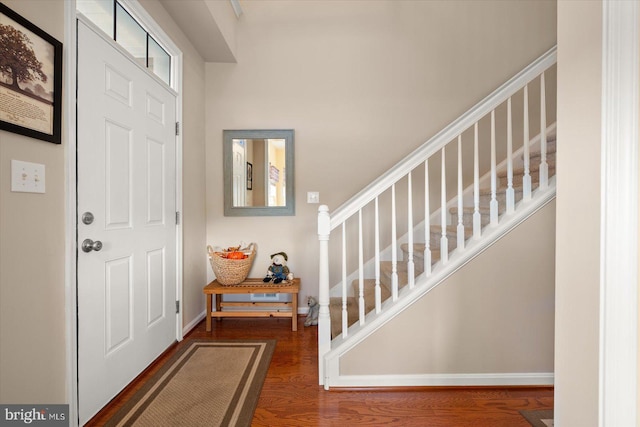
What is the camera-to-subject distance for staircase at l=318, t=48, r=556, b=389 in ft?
6.07

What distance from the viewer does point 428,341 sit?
72.7 inches

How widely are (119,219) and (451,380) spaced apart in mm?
2067

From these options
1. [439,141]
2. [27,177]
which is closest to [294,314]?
[439,141]

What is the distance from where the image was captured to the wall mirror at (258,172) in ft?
10.2

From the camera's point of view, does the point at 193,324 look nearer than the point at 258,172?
Yes

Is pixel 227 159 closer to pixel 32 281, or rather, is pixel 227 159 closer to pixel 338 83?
pixel 338 83

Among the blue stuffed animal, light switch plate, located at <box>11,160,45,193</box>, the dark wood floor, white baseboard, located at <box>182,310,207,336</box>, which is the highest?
light switch plate, located at <box>11,160,45,193</box>

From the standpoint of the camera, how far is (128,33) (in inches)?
76.7

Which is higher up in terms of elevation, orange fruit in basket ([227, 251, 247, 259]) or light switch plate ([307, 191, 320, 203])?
light switch plate ([307, 191, 320, 203])

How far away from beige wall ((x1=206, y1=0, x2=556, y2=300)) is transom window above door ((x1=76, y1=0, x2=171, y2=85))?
0.77m

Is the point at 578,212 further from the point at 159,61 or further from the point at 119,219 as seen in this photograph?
the point at 159,61

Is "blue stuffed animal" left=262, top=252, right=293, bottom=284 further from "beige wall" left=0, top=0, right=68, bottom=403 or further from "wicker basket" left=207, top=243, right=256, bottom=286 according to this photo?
"beige wall" left=0, top=0, right=68, bottom=403

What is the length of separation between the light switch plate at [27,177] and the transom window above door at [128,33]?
829mm

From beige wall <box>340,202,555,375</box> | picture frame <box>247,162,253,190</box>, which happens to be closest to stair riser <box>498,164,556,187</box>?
beige wall <box>340,202,555,375</box>
